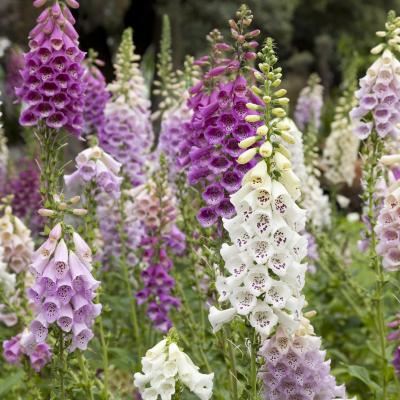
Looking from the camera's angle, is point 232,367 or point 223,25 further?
point 223,25

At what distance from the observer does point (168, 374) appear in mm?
2910

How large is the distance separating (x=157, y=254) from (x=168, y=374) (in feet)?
7.52

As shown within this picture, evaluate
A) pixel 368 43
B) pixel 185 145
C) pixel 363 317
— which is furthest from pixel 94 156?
pixel 368 43

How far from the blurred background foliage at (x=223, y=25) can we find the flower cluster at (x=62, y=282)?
18.8 ft

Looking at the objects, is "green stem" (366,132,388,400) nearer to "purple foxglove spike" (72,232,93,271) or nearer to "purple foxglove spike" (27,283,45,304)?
"purple foxglove spike" (72,232,93,271)

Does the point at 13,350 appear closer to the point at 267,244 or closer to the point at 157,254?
the point at 157,254

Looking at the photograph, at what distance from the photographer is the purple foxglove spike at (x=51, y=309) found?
10.6ft

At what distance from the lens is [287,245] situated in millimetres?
2762

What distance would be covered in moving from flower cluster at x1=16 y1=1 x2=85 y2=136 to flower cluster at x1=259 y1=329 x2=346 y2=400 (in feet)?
5.73

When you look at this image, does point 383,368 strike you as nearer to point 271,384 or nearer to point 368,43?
point 271,384

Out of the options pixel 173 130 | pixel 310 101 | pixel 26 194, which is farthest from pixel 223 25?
pixel 173 130

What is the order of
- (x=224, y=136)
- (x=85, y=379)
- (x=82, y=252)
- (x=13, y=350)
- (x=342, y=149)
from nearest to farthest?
(x=82, y=252), (x=224, y=136), (x=85, y=379), (x=13, y=350), (x=342, y=149)

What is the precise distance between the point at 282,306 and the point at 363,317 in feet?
10.7

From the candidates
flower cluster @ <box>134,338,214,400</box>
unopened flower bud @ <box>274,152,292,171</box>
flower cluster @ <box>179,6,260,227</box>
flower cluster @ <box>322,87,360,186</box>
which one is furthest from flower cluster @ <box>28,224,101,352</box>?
flower cluster @ <box>322,87,360,186</box>
